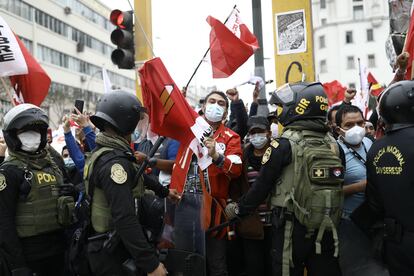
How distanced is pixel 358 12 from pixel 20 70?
6979 cm

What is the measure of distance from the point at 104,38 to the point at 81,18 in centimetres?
688

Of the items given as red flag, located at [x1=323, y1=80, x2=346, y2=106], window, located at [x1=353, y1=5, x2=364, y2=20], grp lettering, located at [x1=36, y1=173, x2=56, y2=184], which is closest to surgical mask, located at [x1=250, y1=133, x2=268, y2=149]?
grp lettering, located at [x1=36, y1=173, x2=56, y2=184]

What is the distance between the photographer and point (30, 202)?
3.68 m

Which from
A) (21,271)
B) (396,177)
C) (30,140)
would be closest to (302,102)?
(396,177)

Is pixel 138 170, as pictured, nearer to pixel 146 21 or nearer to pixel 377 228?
pixel 377 228

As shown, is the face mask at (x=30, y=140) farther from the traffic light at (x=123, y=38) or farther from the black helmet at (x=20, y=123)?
the traffic light at (x=123, y=38)

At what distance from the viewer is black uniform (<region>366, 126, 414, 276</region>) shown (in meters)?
3.23

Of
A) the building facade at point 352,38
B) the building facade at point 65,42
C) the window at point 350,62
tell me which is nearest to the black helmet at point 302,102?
the building facade at point 65,42

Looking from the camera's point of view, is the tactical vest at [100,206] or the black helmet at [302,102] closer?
the tactical vest at [100,206]

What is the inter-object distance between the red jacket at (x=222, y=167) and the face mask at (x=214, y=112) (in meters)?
0.12

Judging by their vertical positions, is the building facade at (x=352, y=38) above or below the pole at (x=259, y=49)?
above

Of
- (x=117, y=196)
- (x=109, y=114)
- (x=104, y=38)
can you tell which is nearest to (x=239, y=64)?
(x=109, y=114)

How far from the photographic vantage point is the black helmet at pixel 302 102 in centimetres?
377

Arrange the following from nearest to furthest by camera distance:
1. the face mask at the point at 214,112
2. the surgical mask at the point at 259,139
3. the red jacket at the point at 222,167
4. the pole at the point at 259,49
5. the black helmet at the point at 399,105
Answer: the black helmet at the point at 399,105 → the red jacket at the point at 222,167 → the face mask at the point at 214,112 → the surgical mask at the point at 259,139 → the pole at the point at 259,49
